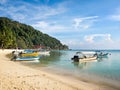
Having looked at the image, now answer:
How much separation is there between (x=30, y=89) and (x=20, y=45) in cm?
13239

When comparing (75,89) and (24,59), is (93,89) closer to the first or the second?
(75,89)

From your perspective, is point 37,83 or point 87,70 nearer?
point 37,83

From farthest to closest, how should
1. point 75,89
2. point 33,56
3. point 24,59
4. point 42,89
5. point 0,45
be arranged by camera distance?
point 0,45 < point 33,56 < point 24,59 < point 75,89 < point 42,89

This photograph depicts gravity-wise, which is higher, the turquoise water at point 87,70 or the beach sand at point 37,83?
the beach sand at point 37,83

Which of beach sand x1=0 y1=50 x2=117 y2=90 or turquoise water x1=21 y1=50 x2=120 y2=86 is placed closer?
beach sand x1=0 y1=50 x2=117 y2=90

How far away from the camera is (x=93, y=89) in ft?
51.8

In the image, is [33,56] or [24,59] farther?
[33,56]

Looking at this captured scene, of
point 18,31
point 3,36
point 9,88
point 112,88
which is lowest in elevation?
point 112,88

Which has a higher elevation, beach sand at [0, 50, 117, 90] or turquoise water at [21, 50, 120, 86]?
beach sand at [0, 50, 117, 90]

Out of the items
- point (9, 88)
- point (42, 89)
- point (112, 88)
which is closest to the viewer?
point (9, 88)

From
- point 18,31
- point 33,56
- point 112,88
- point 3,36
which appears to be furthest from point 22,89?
point 18,31

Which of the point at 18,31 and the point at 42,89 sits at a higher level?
the point at 18,31

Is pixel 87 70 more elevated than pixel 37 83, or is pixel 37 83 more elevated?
pixel 37 83

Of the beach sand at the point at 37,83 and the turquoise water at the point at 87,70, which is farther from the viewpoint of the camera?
the turquoise water at the point at 87,70
